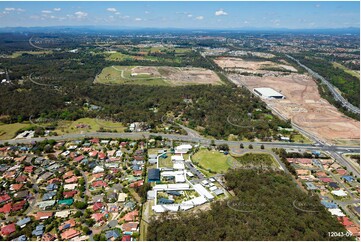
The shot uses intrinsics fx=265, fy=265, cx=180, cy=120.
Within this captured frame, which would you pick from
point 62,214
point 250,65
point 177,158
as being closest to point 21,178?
point 62,214

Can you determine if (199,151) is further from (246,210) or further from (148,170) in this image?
(246,210)

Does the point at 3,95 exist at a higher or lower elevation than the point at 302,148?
higher

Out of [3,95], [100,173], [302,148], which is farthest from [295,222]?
[3,95]

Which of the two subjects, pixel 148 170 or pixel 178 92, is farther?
pixel 178 92

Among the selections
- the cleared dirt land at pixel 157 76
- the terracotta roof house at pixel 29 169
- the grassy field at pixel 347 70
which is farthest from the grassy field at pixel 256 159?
the grassy field at pixel 347 70

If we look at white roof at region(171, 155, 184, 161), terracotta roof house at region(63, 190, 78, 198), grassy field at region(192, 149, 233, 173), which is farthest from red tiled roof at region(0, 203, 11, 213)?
grassy field at region(192, 149, 233, 173)

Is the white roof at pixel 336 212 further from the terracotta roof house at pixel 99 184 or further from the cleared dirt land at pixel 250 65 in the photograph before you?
the cleared dirt land at pixel 250 65

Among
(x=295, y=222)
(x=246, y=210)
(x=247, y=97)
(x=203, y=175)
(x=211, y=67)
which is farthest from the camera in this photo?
(x=211, y=67)

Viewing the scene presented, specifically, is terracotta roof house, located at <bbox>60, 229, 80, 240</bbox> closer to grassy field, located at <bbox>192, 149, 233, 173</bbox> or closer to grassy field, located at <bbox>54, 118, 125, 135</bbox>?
grassy field, located at <bbox>192, 149, 233, 173</bbox>

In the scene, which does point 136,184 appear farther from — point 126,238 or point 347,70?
point 347,70
